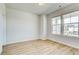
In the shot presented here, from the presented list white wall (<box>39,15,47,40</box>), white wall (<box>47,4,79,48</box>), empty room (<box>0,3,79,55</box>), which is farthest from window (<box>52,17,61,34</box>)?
white wall (<box>39,15,47,40</box>)

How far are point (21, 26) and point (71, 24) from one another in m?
3.26

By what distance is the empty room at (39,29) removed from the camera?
10.4 ft

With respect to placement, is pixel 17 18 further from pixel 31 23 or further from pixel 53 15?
pixel 53 15

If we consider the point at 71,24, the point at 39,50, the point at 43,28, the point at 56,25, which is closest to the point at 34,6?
the point at 56,25

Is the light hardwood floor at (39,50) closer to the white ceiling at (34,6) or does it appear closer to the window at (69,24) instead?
the window at (69,24)

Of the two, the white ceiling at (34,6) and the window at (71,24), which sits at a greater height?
the white ceiling at (34,6)

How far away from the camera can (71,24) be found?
12.8ft

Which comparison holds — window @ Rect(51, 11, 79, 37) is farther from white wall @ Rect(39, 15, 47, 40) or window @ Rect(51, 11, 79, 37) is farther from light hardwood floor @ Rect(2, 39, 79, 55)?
white wall @ Rect(39, 15, 47, 40)

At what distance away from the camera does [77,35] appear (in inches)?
139

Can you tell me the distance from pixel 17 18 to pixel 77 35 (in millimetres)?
3767

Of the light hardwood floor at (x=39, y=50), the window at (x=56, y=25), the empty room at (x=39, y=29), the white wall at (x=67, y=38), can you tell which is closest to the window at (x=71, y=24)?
the empty room at (x=39, y=29)

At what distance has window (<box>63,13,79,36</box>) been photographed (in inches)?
144

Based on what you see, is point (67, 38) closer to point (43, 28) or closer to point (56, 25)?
point (56, 25)
